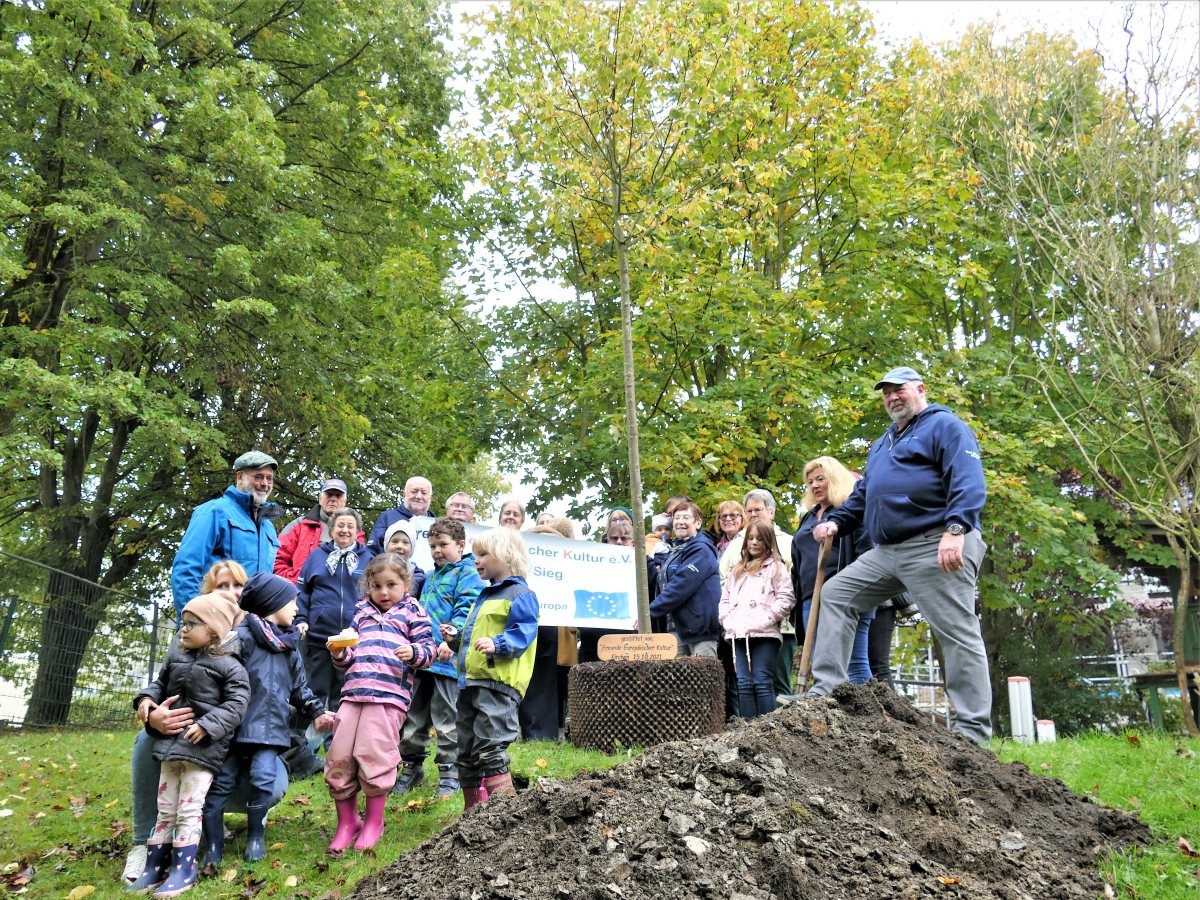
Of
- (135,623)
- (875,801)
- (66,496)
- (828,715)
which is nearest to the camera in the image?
(875,801)

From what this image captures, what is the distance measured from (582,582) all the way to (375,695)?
4630 mm

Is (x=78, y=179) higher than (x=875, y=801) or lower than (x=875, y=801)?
higher

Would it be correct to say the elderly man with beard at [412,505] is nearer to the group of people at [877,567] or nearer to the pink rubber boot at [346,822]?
the group of people at [877,567]

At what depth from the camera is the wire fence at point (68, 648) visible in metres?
10.9

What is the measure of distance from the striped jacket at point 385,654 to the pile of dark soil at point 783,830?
1.27 m

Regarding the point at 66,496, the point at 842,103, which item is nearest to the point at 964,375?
the point at 842,103

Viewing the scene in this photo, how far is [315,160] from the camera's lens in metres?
15.3

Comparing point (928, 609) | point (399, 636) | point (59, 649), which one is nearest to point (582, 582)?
point (399, 636)

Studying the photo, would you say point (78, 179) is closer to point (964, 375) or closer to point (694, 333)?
point (694, 333)

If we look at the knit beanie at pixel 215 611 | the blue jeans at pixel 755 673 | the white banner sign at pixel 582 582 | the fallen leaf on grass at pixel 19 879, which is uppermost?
the white banner sign at pixel 582 582

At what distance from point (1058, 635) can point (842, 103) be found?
11177 millimetres

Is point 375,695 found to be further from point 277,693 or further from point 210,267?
point 210,267

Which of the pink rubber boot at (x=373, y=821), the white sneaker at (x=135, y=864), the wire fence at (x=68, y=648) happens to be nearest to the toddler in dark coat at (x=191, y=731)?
the white sneaker at (x=135, y=864)

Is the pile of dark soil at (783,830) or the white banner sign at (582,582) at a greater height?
the white banner sign at (582,582)
